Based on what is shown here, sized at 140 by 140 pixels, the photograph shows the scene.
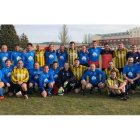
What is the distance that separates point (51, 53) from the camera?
30.0 ft

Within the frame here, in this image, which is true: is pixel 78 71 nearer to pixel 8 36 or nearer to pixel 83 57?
pixel 83 57

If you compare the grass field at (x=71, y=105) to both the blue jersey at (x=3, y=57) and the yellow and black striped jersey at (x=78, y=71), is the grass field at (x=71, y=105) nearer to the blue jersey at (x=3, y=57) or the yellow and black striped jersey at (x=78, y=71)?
the yellow and black striped jersey at (x=78, y=71)

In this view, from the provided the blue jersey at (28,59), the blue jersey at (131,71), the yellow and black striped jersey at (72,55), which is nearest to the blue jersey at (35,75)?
the blue jersey at (28,59)

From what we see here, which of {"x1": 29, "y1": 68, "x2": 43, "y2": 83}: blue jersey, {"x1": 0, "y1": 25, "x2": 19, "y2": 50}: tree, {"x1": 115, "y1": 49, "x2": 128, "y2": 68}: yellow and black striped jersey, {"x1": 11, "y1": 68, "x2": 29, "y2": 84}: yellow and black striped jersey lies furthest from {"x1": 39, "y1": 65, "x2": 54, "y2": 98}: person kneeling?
{"x1": 0, "y1": 25, "x2": 19, "y2": 50}: tree

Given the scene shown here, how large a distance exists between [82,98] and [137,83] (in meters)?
1.81

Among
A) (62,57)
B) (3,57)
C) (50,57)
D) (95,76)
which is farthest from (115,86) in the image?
(3,57)

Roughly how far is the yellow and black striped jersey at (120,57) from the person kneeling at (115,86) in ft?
3.45

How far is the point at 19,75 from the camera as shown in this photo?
7973 millimetres

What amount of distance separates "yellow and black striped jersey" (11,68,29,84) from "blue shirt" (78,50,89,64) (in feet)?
6.45

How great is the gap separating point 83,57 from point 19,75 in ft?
7.35

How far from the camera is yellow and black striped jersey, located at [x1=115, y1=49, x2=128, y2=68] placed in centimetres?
882

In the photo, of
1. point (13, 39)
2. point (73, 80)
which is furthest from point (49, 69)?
point (13, 39)

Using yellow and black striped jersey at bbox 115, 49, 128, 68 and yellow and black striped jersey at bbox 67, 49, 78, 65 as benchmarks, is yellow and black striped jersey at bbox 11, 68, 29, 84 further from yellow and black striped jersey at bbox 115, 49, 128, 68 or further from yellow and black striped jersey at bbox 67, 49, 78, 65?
yellow and black striped jersey at bbox 115, 49, 128, 68

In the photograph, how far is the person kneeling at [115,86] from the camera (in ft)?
25.0
